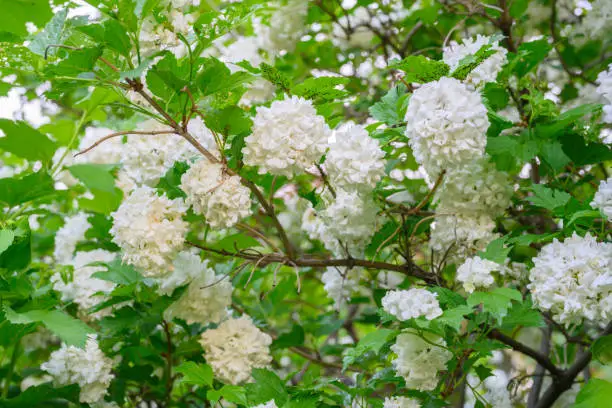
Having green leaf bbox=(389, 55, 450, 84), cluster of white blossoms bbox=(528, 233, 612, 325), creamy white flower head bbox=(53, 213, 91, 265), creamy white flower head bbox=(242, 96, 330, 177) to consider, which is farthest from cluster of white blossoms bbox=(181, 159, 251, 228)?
creamy white flower head bbox=(53, 213, 91, 265)

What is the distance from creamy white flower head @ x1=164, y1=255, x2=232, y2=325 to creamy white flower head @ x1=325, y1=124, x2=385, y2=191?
17.9 inches

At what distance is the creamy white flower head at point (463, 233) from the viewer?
1669mm

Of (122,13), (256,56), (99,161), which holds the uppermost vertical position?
(122,13)

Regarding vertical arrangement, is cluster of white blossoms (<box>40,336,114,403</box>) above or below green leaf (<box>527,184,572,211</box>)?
below

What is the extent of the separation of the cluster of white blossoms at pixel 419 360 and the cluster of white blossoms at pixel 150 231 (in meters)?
0.55

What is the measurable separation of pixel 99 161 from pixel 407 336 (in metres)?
1.56

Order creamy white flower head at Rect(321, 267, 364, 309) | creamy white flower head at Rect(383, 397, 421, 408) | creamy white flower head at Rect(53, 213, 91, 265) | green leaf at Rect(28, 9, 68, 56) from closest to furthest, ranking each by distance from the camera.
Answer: green leaf at Rect(28, 9, 68, 56) → creamy white flower head at Rect(383, 397, 421, 408) → creamy white flower head at Rect(321, 267, 364, 309) → creamy white flower head at Rect(53, 213, 91, 265)

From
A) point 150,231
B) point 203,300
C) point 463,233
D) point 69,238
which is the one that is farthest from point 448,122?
point 69,238

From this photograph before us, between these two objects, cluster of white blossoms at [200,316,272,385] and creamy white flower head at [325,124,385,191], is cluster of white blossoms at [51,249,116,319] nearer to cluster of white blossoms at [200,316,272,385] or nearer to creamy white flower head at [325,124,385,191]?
cluster of white blossoms at [200,316,272,385]

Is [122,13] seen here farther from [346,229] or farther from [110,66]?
[346,229]

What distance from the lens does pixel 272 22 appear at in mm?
2650

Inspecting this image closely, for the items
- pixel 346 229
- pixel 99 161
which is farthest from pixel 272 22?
pixel 346 229

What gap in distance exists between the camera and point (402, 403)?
1.50 meters

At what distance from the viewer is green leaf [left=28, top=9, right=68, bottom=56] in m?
1.39
